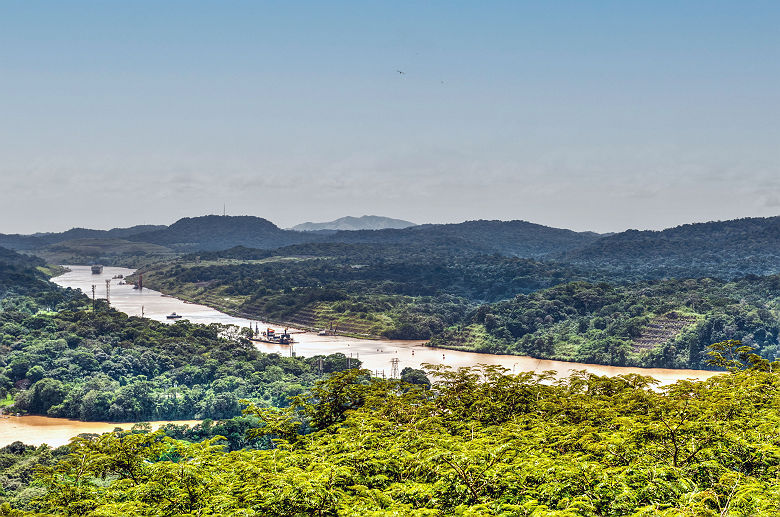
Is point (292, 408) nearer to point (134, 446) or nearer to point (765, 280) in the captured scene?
point (134, 446)

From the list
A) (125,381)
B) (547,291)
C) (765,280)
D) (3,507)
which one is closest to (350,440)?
(3,507)

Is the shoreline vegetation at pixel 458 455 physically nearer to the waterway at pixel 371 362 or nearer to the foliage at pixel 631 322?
the waterway at pixel 371 362

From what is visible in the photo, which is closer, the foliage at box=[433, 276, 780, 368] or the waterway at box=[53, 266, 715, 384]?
the waterway at box=[53, 266, 715, 384]

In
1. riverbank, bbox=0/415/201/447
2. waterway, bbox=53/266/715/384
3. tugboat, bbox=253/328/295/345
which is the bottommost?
riverbank, bbox=0/415/201/447

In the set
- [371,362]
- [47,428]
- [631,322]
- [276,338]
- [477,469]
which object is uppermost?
[477,469]

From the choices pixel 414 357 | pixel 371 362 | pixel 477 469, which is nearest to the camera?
pixel 477 469

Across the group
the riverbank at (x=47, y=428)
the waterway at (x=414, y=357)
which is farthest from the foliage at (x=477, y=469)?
the waterway at (x=414, y=357)

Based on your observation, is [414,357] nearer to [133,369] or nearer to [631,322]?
[631,322]

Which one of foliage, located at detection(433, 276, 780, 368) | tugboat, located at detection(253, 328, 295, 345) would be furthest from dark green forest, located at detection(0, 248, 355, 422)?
foliage, located at detection(433, 276, 780, 368)

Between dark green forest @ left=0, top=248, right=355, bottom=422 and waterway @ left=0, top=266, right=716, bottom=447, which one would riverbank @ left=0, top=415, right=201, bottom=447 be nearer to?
waterway @ left=0, top=266, right=716, bottom=447

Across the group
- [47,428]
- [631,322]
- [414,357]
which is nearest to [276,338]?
[414,357]

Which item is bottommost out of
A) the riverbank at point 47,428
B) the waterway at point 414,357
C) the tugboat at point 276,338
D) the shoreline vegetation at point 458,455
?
the riverbank at point 47,428
